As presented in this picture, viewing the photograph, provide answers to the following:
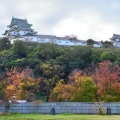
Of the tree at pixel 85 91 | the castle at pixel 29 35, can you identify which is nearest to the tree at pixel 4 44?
the castle at pixel 29 35

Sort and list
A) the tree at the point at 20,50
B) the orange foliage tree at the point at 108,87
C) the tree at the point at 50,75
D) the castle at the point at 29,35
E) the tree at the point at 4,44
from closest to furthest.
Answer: the orange foliage tree at the point at 108,87, the tree at the point at 50,75, the tree at the point at 20,50, the tree at the point at 4,44, the castle at the point at 29,35

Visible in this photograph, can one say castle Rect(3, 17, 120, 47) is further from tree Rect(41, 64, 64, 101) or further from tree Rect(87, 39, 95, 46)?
tree Rect(41, 64, 64, 101)

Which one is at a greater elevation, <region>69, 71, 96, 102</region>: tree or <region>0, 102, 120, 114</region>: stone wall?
<region>69, 71, 96, 102</region>: tree

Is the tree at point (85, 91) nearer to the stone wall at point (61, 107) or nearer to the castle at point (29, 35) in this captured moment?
the stone wall at point (61, 107)

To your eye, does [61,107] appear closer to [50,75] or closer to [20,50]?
[50,75]

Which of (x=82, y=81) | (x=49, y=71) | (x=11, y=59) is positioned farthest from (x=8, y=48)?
(x=82, y=81)

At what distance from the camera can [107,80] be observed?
2992 centimetres

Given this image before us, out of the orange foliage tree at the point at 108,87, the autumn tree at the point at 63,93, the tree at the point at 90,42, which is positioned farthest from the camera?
the tree at the point at 90,42

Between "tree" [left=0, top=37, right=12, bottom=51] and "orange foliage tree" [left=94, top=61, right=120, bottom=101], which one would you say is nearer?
"orange foliage tree" [left=94, top=61, right=120, bottom=101]

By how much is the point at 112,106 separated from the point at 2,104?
31.4 ft

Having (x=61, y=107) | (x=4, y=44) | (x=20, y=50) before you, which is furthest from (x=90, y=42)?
(x=61, y=107)

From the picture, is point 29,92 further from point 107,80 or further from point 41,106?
point 107,80

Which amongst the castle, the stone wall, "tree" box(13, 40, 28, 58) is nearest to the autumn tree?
the stone wall

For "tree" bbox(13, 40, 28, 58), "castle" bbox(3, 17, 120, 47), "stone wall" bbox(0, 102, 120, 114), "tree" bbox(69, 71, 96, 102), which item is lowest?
"stone wall" bbox(0, 102, 120, 114)
